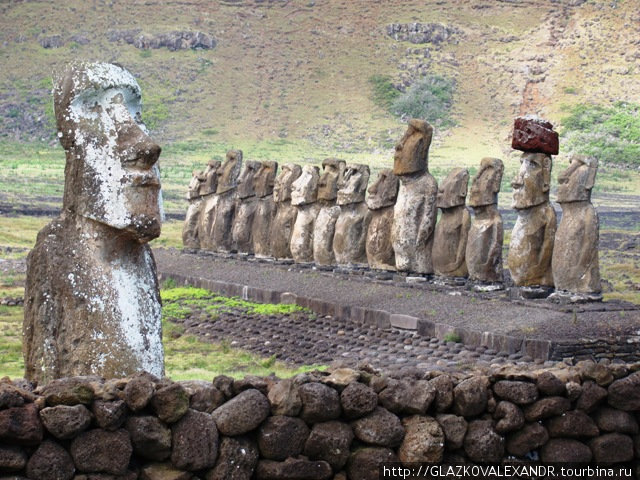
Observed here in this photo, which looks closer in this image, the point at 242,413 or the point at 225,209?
the point at 242,413

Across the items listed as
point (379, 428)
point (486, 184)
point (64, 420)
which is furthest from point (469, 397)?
point (486, 184)

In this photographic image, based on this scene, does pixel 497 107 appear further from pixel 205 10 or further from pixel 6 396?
pixel 6 396

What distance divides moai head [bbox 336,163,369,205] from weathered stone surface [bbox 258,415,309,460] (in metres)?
11.7

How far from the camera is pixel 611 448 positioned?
19.7ft

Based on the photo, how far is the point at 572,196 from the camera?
42.4ft

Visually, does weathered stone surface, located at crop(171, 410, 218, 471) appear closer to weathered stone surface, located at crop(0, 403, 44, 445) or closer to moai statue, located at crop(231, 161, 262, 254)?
weathered stone surface, located at crop(0, 403, 44, 445)

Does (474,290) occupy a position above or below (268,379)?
below

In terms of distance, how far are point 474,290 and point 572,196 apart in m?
1.88

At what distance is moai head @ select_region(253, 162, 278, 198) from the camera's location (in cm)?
1952

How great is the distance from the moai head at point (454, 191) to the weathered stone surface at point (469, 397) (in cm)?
914

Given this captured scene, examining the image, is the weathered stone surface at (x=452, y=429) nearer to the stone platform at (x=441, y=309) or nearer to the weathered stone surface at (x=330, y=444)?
the weathered stone surface at (x=330, y=444)

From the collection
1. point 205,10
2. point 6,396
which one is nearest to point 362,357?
point 6,396

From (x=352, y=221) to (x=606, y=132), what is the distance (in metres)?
33.6

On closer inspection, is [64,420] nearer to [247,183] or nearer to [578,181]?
[578,181]
